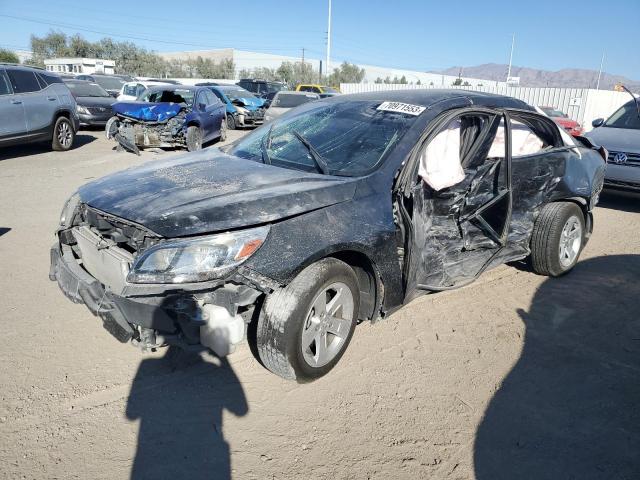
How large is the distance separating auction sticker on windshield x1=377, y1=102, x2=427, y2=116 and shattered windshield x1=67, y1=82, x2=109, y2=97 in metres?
14.2

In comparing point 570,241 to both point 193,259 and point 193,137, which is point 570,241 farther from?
point 193,137

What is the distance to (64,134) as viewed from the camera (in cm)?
1116

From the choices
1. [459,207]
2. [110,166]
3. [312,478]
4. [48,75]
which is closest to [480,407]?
[312,478]

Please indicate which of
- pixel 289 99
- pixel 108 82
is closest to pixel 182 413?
pixel 289 99

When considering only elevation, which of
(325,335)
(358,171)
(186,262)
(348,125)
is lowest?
(325,335)

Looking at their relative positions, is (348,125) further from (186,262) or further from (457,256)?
(186,262)

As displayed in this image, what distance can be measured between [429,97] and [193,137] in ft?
28.2

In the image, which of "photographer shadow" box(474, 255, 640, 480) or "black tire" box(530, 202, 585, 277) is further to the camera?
"black tire" box(530, 202, 585, 277)

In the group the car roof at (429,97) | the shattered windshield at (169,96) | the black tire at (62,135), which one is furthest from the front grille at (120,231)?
the shattered windshield at (169,96)

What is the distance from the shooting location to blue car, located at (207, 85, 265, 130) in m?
16.0

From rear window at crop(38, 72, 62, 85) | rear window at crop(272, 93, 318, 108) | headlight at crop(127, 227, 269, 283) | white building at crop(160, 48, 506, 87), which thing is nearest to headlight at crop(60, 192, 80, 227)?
headlight at crop(127, 227, 269, 283)

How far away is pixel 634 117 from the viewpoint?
8.34m

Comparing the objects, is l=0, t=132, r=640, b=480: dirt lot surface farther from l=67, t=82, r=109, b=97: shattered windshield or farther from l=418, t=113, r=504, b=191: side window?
l=67, t=82, r=109, b=97: shattered windshield

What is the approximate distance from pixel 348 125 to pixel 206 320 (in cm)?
192
